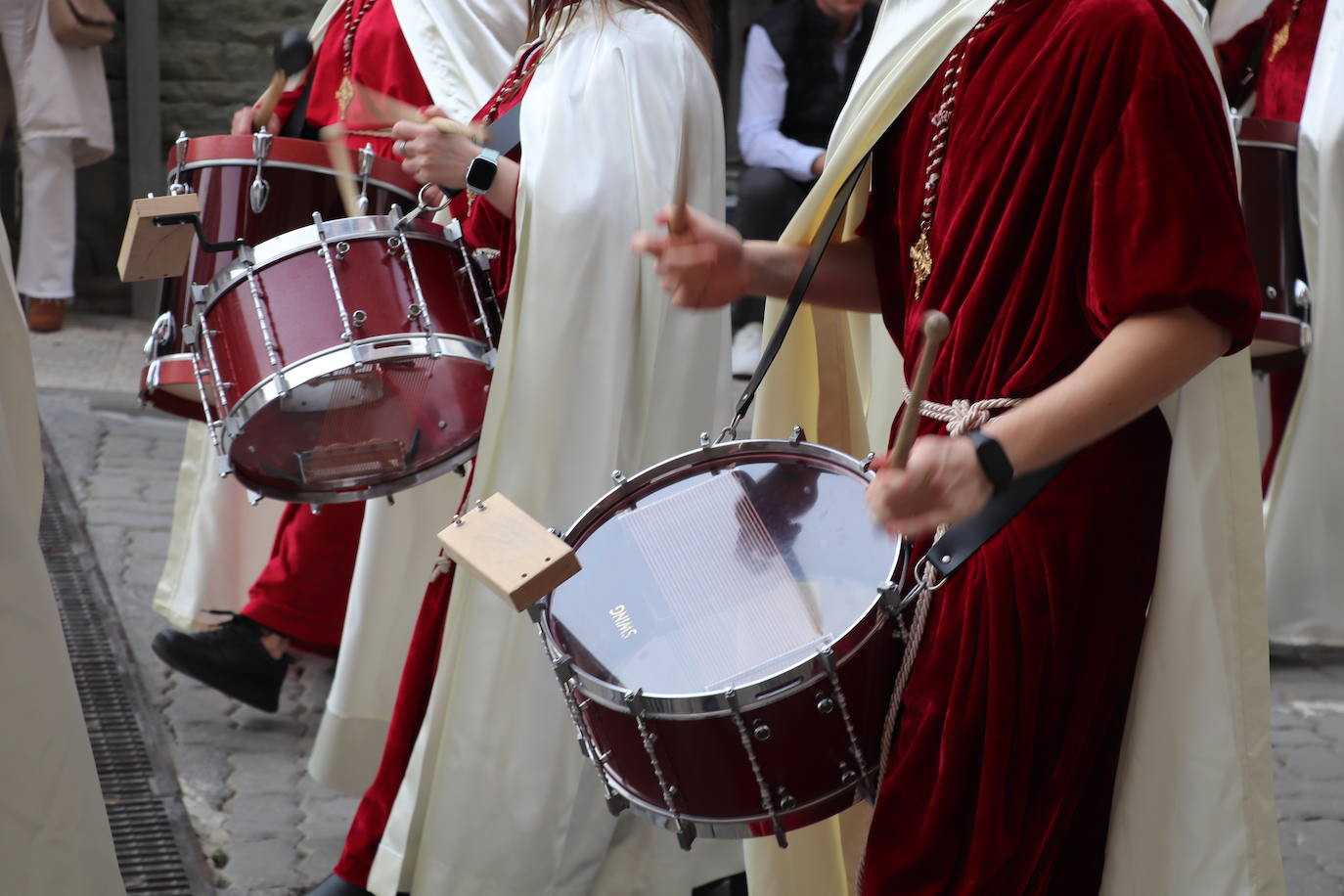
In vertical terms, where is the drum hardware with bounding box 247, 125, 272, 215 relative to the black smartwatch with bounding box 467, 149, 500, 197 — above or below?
below

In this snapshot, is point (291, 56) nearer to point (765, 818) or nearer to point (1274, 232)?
point (765, 818)

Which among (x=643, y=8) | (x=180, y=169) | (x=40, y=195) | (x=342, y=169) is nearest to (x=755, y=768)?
(x=342, y=169)

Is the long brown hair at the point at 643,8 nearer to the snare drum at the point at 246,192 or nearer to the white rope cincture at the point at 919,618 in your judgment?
the snare drum at the point at 246,192

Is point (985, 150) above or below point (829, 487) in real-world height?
above

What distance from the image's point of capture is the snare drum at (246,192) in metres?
2.97

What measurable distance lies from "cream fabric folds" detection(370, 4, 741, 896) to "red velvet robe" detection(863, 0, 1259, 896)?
111 cm

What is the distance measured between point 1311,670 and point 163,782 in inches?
120

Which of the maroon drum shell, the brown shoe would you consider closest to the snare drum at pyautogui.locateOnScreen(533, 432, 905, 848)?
the maroon drum shell

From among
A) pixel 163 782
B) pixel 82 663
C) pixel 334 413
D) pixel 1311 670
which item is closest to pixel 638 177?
pixel 334 413

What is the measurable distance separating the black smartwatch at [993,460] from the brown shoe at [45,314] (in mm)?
6995

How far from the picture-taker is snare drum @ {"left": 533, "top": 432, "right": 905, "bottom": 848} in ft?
5.80

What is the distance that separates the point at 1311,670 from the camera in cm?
458

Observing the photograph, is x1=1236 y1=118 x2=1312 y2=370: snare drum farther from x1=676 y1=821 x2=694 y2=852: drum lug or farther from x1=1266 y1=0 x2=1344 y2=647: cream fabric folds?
x1=676 y1=821 x2=694 y2=852: drum lug

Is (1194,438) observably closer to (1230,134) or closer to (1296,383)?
(1230,134)
